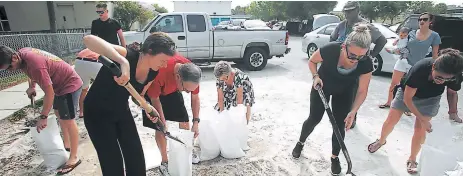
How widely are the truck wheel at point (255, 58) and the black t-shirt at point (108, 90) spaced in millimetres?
6231

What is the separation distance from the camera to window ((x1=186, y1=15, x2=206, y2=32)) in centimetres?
743

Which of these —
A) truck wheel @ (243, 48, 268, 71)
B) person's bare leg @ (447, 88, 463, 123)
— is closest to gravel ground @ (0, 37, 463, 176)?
person's bare leg @ (447, 88, 463, 123)

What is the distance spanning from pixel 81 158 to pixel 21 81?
464 centimetres

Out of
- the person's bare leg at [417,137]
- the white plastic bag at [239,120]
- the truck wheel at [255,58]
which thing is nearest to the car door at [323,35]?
the truck wheel at [255,58]

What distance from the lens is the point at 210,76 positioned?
24.6ft

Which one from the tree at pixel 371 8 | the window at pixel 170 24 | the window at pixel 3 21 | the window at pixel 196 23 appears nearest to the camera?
the window at pixel 170 24

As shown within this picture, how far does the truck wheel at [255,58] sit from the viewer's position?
26.3ft

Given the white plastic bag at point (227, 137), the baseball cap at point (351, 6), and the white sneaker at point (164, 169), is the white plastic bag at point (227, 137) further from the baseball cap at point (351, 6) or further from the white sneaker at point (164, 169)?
the baseball cap at point (351, 6)

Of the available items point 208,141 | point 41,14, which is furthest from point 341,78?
point 41,14

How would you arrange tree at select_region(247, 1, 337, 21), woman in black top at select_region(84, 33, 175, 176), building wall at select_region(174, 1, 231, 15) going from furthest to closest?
tree at select_region(247, 1, 337, 21) → building wall at select_region(174, 1, 231, 15) → woman in black top at select_region(84, 33, 175, 176)

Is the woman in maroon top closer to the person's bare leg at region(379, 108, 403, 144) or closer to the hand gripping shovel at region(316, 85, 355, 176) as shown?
the hand gripping shovel at region(316, 85, 355, 176)

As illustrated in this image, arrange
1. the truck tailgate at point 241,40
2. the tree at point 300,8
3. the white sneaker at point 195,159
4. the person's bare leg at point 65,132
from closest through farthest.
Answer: the person's bare leg at point 65,132 < the white sneaker at point 195,159 < the truck tailgate at point 241,40 < the tree at point 300,8

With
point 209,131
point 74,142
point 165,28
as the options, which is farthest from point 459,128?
point 165,28

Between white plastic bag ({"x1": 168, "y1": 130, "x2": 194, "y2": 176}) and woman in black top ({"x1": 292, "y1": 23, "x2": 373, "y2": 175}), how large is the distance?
4.15 ft
